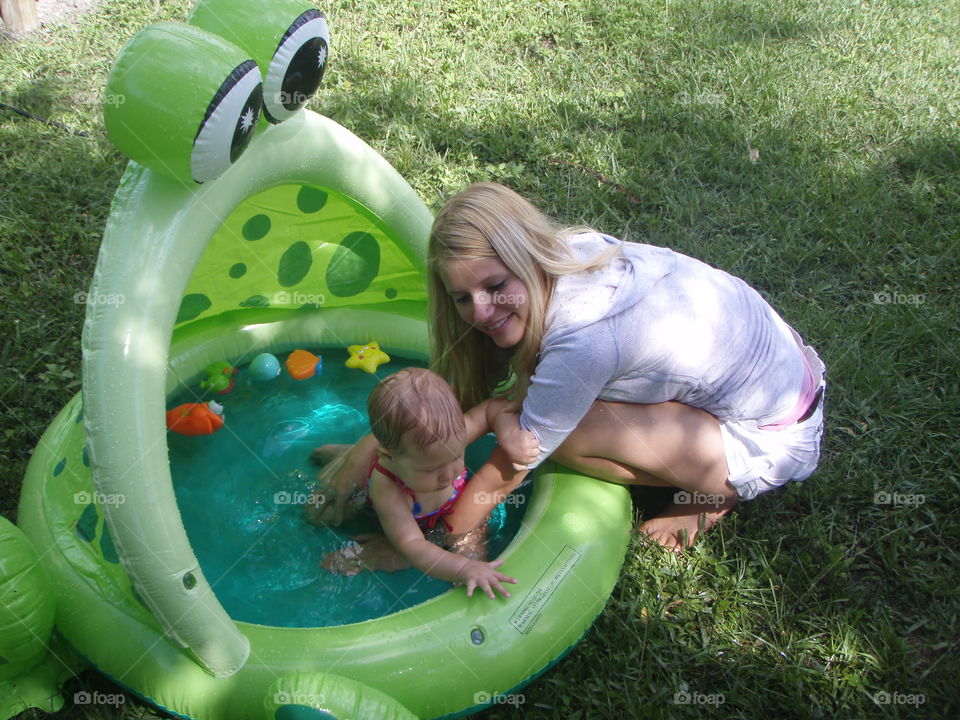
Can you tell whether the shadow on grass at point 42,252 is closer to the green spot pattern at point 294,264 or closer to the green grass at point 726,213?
the green grass at point 726,213

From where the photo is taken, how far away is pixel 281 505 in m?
2.67

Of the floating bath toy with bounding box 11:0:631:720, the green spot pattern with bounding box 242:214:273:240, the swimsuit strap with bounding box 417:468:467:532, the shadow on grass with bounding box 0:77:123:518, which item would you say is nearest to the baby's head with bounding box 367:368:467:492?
the swimsuit strap with bounding box 417:468:467:532

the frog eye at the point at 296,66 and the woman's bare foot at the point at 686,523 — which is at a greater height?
the frog eye at the point at 296,66

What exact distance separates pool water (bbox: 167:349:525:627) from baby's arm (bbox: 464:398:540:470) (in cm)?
33

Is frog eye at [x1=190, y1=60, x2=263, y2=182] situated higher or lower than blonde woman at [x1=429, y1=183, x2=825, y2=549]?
higher

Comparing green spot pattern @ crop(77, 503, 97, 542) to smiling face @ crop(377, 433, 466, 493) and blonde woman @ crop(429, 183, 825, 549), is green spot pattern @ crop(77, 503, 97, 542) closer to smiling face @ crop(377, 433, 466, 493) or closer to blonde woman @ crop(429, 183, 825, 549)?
smiling face @ crop(377, 433, 466, 493)

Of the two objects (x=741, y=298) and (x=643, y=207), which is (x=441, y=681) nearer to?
(x=741, y=298)

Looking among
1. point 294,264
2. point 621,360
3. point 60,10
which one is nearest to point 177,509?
point 621,360

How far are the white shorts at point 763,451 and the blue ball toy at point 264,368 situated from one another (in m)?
1.66

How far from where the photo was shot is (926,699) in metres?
2.14

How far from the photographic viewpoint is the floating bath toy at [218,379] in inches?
119

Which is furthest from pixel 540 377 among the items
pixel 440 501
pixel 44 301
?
pixel 44 301

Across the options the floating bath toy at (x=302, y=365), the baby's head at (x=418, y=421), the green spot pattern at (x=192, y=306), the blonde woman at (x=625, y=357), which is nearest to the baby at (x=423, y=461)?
the baby's head at (x=418, y=421)

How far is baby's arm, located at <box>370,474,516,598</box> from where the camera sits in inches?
84.0
